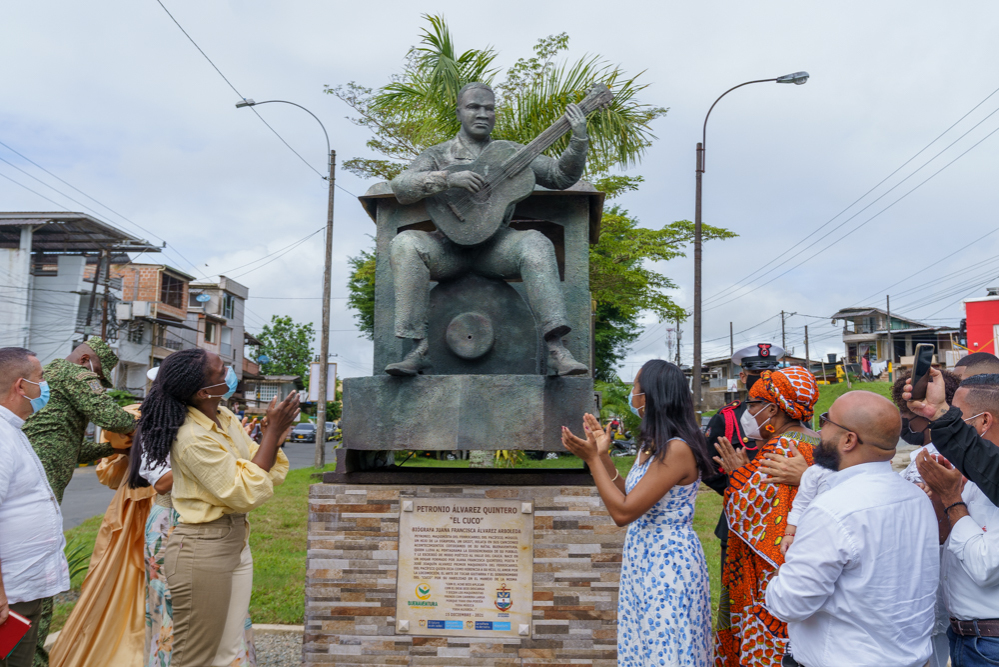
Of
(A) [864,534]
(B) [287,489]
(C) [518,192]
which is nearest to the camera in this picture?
(A) [864,534]

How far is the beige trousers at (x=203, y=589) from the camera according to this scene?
2.91 meters

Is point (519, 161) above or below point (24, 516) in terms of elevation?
above

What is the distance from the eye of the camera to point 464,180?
3.81 meters

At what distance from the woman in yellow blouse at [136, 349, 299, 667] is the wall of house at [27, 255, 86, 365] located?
29.1 metres

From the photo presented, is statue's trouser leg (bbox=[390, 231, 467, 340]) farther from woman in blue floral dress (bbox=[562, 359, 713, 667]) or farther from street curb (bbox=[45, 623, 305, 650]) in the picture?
street curb (bbox=[45, 623, 305, 650])

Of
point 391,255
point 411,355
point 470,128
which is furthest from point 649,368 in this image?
point 470,128

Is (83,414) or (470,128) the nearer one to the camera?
(83,414)

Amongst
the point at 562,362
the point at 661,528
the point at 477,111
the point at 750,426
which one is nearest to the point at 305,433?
the point at 477,111

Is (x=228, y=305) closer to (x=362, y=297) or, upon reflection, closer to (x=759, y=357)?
(x=362, y=297)

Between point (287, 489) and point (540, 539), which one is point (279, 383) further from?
point (540, 539)

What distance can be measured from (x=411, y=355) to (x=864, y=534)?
7.65 feet

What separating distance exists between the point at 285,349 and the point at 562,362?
4977 cm

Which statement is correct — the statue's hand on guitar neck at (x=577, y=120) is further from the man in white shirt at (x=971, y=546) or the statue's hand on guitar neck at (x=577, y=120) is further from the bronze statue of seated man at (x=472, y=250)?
the man in white shirt at (x=971, y=546)

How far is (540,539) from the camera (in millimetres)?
3646
